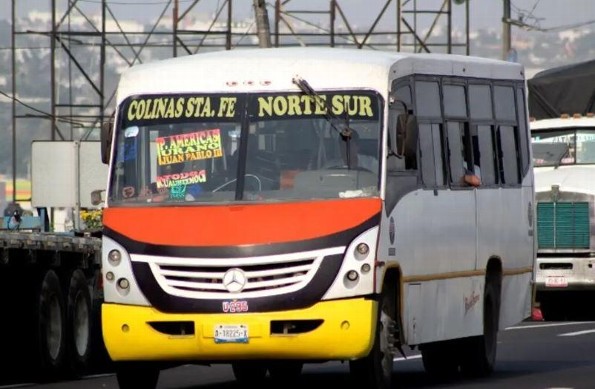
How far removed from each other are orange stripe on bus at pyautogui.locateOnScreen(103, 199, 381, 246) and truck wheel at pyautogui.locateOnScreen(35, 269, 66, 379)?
406 centimetres

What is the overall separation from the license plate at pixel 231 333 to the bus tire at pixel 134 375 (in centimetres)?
103

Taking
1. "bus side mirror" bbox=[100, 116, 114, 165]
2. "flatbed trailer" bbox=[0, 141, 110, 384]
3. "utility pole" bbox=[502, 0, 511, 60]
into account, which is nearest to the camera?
"bus side mirror" bbox=[100, 116, 114, 165]

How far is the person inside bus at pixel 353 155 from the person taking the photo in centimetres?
1451

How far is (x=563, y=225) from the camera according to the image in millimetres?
30031

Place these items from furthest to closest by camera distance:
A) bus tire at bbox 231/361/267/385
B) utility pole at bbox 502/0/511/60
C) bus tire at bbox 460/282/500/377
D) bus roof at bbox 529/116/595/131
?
utility pole at bbox 502/0/511/60
bus roof at bbox 529/116/595/131
bus tire at bbox 460/282/500/377
bus tire at bbox 231/361/267/385

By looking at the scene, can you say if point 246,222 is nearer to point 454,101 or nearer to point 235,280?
point 235,280

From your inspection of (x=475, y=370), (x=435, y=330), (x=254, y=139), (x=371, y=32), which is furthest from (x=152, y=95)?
(x=371, y=32)

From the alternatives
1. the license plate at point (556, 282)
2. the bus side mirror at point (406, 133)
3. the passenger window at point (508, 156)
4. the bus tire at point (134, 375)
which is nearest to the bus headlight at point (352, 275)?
the bus side mirror at point (406, 133)

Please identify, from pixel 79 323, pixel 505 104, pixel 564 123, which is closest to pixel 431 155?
pixel 505 104

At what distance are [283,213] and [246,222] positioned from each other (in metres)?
0.28

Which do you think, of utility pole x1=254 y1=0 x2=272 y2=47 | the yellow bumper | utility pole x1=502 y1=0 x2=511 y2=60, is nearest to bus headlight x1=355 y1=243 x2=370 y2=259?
the yellow bumper

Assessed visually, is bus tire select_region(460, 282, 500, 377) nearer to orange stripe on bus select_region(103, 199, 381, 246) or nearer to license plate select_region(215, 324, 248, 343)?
orange stripe on bus select_region(103, 199, 381, 246)

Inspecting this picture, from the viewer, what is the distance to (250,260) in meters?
13.7

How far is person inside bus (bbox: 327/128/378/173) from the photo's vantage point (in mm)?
14508
